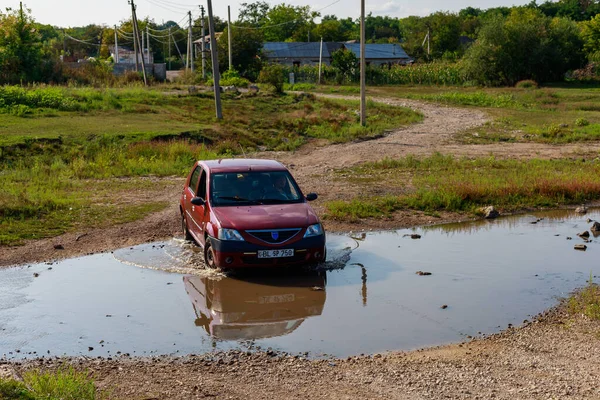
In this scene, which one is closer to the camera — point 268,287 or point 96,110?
point 268,287

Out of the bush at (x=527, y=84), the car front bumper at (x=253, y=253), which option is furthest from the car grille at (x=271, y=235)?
the bush at (x=527, y=84)

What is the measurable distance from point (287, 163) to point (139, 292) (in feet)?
48.9

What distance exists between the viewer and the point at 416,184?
65.2ft

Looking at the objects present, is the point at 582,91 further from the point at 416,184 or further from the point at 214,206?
the point at 214,206

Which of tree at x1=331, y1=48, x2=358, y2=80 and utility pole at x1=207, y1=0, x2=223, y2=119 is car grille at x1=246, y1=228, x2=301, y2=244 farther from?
tree at x1=331, y1=48, x2=358, y2=80

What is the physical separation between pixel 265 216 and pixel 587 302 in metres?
4.70

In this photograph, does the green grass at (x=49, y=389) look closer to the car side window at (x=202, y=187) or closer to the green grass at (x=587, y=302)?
the green grass at (x=587, y=302)

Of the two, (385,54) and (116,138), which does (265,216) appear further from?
(385,54)

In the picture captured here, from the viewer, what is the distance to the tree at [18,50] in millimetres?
48438

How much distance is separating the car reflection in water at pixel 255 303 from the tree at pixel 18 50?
41.0 metres

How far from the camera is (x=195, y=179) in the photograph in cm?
1377

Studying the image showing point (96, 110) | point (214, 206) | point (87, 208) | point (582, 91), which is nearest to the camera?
point (214, 206)

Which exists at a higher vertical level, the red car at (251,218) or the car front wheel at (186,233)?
the red car at (251,218)

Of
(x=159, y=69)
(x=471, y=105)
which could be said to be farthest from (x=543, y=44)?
(x=159, y=69)
